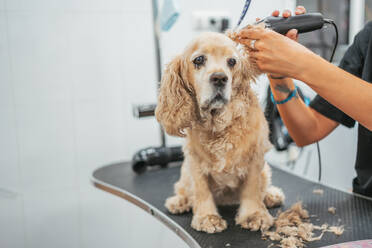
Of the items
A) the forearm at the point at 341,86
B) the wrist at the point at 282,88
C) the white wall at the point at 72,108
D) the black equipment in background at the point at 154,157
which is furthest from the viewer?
the white wall at the point at 72,108

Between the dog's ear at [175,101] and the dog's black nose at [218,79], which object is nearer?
the dog's black nose at [218,79]

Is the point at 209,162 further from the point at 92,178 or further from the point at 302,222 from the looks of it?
the point at 92,178

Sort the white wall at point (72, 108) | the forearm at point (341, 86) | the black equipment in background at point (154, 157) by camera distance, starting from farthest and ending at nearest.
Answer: the white wall at point (72, 108) < the black equipment in background at point (154, 157) < the forearm at point (341, 86)

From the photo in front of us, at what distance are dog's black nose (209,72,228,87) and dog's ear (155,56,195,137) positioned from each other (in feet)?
0.42

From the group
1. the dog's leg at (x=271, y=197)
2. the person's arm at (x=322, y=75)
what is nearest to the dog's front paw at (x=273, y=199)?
the dog's leg at (x=271, y=197)

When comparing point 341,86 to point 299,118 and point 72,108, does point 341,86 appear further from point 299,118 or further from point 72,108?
point 72,108

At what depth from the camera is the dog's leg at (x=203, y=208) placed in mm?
828

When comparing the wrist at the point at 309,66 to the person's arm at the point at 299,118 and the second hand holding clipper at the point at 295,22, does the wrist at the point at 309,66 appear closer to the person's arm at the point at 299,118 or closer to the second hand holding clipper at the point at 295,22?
the second hand holding clipper at the point at 295,22

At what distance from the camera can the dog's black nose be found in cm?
74

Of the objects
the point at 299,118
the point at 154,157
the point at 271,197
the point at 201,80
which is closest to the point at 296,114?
the point at 299,118

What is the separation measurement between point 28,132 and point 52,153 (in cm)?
16

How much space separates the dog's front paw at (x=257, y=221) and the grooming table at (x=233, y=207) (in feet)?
0.05

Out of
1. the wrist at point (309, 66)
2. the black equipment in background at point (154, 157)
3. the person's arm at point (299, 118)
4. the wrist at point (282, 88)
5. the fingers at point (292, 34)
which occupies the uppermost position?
the fingers at point (292, 34)

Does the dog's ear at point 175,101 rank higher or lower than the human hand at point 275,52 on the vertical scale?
lower
